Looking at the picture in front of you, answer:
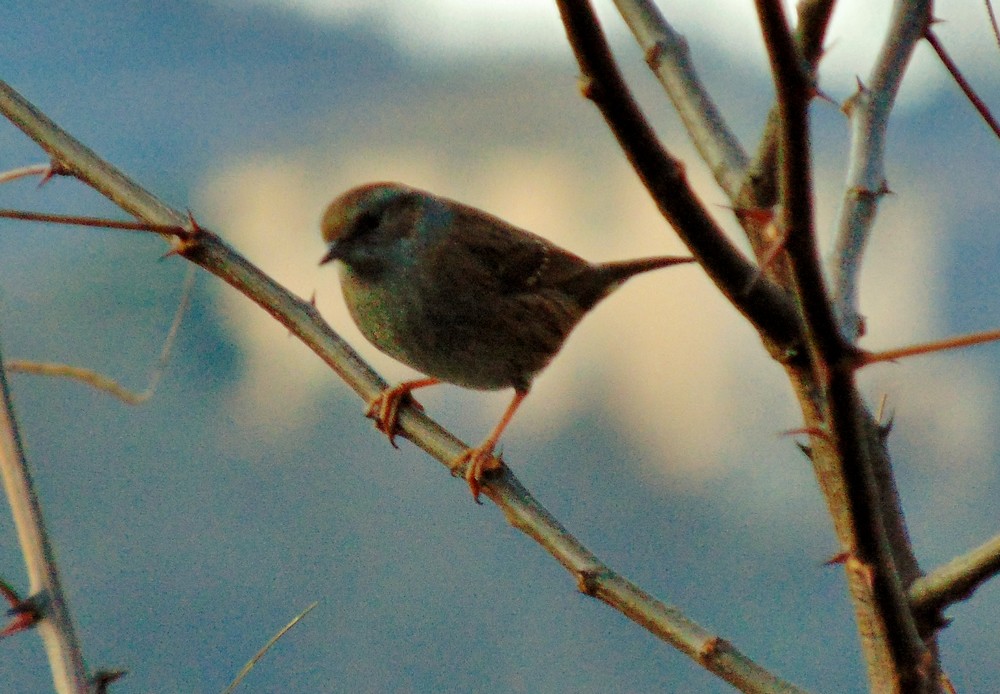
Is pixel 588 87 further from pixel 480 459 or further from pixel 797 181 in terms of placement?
pixel 480 459

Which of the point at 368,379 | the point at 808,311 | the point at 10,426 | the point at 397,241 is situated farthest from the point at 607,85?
the point at 397,241

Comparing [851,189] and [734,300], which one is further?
[851,189]

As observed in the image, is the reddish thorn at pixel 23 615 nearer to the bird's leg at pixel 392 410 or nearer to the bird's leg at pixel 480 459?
the bird's leg at pixel 480 459

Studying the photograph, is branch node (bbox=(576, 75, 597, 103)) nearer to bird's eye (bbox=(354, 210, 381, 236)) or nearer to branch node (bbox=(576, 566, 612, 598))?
branch node (bbox=(576, 566, 612, 598))

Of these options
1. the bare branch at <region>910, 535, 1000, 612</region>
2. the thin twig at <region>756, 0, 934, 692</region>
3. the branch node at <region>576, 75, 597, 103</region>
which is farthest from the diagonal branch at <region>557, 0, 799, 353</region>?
the bare branch at <region>910, 535, 1000, 612</region>

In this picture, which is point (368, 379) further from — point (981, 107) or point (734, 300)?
point (981, 107)

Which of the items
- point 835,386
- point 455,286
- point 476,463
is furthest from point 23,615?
point 455,286

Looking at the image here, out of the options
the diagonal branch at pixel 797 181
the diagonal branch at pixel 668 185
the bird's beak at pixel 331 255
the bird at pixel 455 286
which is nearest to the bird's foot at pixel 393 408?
the bird at pixel 455 286
